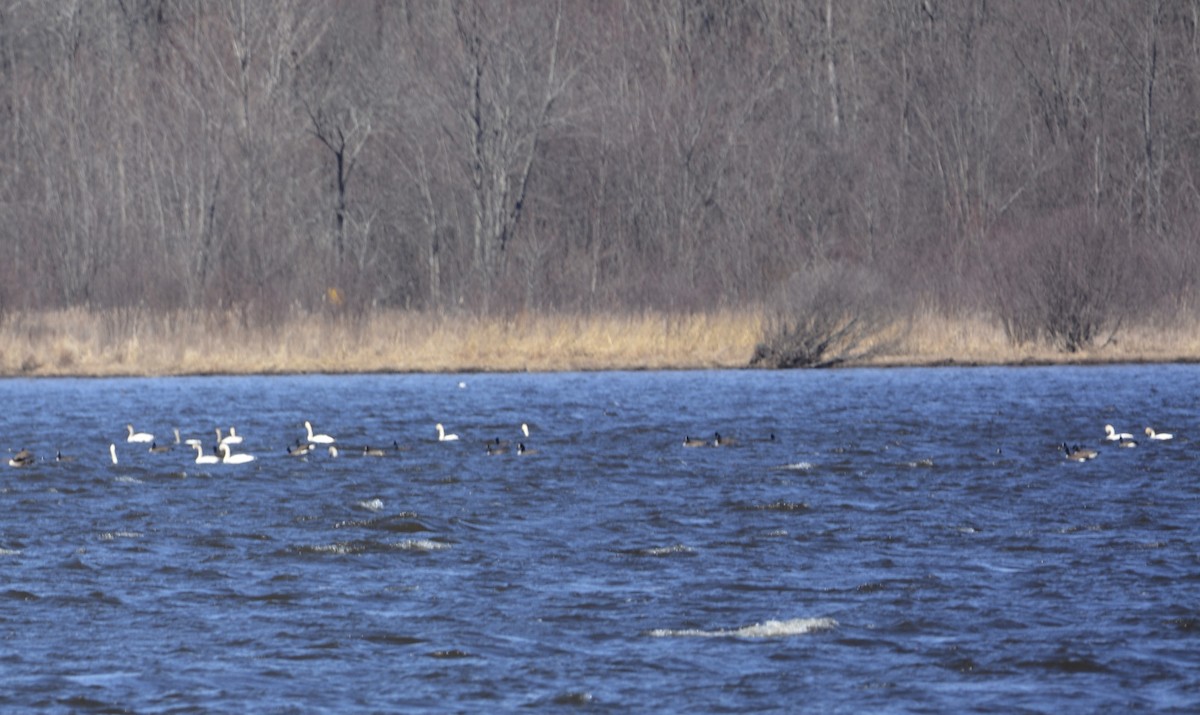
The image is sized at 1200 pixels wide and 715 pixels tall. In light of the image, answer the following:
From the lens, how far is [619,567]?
47.6 feet

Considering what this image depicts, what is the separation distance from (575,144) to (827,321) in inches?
677

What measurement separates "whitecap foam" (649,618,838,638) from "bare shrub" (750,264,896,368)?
2511 centimetres

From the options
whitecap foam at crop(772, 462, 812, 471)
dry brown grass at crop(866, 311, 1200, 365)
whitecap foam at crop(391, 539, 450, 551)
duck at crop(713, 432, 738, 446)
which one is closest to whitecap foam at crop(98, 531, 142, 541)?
whitecap foam at crop(391, 539, 450, 551)

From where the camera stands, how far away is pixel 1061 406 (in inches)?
1131

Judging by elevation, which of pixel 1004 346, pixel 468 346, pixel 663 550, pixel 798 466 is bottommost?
pixel 663 550

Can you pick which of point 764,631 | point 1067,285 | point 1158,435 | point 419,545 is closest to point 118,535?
point 419,545

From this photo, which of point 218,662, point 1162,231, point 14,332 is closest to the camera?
point 218,662

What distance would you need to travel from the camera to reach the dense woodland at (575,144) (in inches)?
1906

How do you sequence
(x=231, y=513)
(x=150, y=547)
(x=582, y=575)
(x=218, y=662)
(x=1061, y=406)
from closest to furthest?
(x=218, y=662) < (x=582, y=575) < (x=150, y=547) < (x=231, y=513) < (x=1061, y=406)

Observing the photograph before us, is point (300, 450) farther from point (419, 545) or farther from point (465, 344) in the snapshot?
point (465, 344)

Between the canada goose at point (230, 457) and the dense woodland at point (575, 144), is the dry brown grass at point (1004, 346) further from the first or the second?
the canada goose at point (230, 457)

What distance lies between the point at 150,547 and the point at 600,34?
4195cm

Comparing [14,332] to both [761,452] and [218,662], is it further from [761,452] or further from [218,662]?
[218,662]

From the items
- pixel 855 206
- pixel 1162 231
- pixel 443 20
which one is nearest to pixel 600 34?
pixel 443 20
